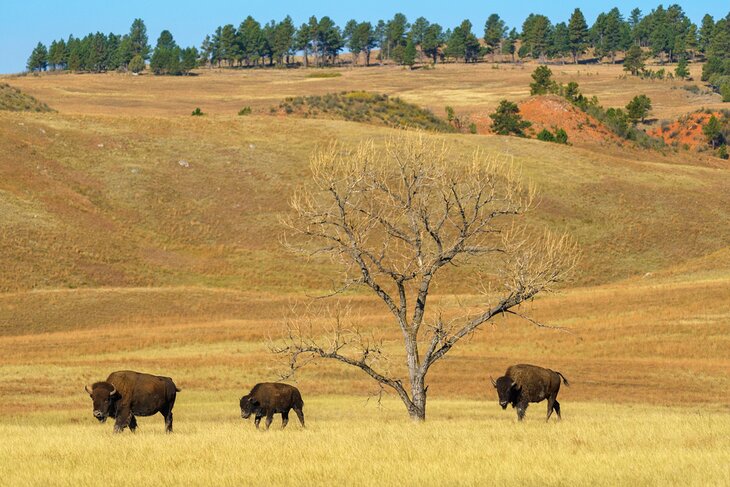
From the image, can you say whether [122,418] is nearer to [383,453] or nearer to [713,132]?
[383,453]

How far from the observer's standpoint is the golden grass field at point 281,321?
20609mm

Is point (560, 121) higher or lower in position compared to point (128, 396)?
lower

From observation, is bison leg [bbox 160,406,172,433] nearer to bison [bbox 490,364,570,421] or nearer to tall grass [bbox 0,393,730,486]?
tall grass [bbox 0,393,730,486]

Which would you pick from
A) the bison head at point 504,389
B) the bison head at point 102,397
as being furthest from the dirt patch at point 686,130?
the bison head at point 102,397

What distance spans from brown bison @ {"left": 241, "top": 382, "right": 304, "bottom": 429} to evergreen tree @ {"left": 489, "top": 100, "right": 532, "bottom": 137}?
122 metres

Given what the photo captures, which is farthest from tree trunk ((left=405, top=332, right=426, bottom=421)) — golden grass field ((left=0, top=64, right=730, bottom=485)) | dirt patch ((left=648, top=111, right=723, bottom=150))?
dirt patch ((left=648, top=111, right=723, bottom=150))

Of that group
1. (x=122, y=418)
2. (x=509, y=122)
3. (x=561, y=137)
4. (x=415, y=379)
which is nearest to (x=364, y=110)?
(x=509, y=122)

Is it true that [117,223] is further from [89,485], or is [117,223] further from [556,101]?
[556,101]

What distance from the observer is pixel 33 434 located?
25.3 m

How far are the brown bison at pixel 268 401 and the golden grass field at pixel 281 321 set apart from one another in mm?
724

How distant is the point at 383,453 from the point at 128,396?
7102mm

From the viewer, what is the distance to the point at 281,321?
53.9 metres

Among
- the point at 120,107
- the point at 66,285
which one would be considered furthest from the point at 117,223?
the point at 120,107

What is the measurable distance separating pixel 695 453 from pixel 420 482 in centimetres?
575
